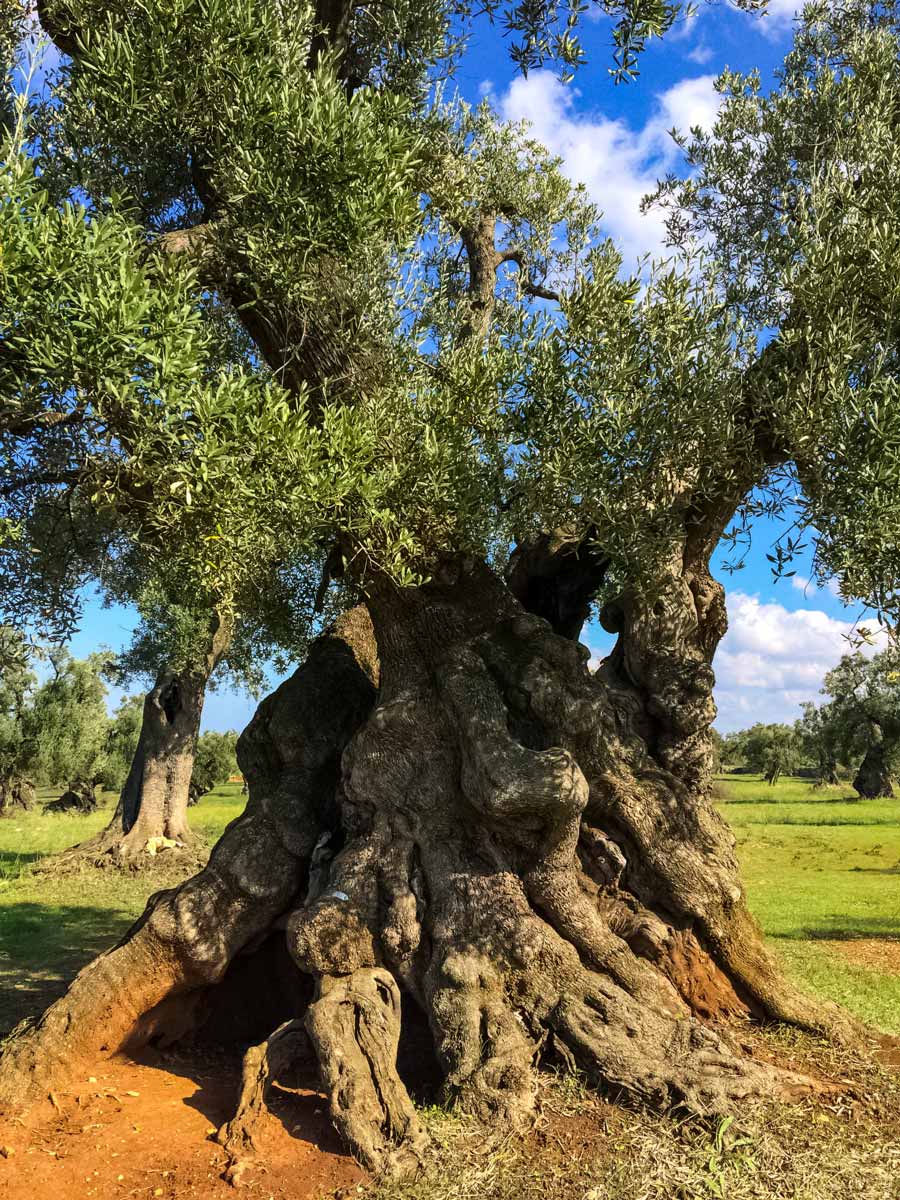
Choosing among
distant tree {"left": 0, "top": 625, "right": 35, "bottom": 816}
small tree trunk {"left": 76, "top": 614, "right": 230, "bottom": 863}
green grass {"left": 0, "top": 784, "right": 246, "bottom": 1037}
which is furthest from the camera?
distant tree {"left": 0, "top": 625, "right": 35, "bottom": 816}

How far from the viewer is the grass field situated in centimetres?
1299

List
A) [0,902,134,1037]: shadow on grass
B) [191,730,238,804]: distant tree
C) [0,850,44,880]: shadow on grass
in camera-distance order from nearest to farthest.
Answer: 1. [0,902,134,1037]: shadow on grass
2. [0,850,44,880]: shadow on grass
3. [191,730,238,804]: distant tree

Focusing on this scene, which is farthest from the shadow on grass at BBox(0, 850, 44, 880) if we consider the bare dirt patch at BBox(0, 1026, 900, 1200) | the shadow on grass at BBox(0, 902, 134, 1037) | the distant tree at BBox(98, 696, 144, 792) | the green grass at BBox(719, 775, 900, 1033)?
the distant tree at BBox(98, 696, 144, 792)

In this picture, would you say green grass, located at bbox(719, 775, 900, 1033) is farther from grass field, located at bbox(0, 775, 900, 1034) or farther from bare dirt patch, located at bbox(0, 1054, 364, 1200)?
bare dirt patch, located at bbox(0, 1054, 364, 1200)

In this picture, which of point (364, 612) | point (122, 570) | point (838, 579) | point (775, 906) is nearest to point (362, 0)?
point (364, 612)

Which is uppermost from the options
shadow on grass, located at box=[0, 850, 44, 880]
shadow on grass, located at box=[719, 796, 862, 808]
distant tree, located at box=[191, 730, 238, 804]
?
distant tree, located at box=[191, 730, 238, 804]

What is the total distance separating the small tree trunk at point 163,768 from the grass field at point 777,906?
1732mm

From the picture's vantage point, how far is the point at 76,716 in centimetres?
4109

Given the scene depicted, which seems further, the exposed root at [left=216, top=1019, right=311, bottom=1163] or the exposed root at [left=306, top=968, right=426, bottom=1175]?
the exposed root at [left=216, top=1019, right=311, bottom=1163]

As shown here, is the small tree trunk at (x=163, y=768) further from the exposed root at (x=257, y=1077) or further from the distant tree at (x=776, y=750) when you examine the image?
the distant tree at (x=776, y=750)

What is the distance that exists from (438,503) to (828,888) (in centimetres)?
1874

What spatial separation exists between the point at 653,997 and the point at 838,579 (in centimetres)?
452

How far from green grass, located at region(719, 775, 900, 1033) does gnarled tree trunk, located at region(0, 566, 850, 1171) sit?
3.40 m

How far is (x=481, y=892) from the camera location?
9148mm
